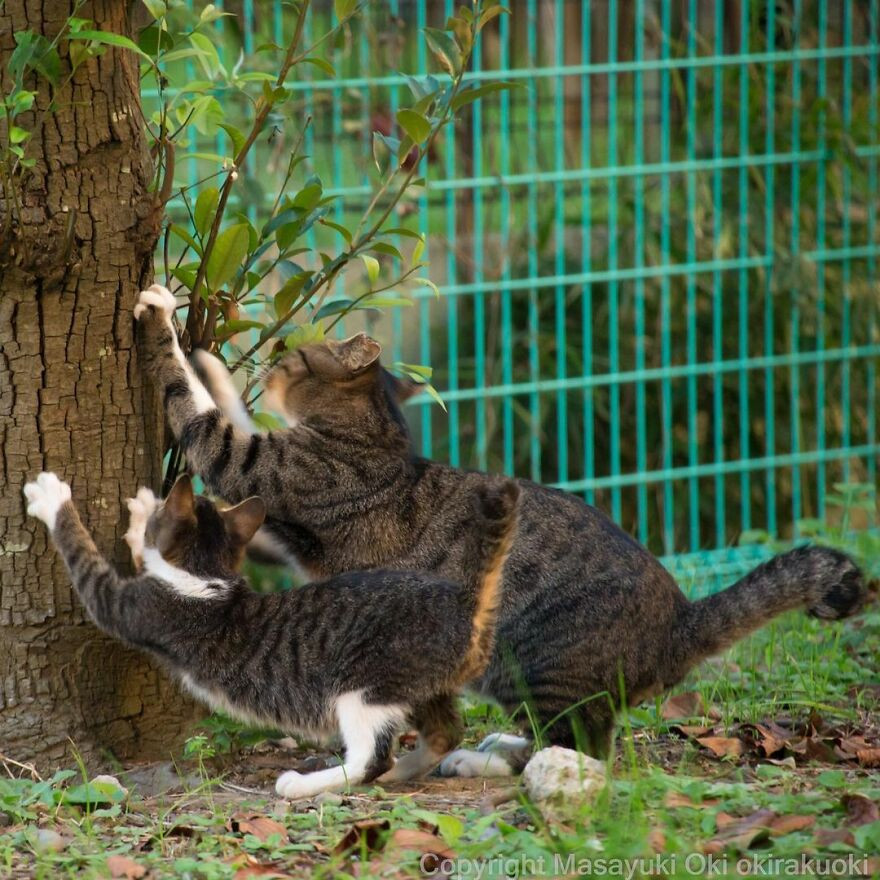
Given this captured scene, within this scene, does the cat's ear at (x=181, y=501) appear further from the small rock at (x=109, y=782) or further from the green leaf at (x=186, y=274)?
the small rock at (x=109, y=782)

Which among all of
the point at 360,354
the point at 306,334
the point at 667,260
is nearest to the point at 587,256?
the point at 667,260

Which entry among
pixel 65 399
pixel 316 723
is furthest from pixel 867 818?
pixel 65 399

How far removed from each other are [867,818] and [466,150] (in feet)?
17.2

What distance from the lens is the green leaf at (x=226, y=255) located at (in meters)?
3.53

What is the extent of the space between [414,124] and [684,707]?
1963 millimetres

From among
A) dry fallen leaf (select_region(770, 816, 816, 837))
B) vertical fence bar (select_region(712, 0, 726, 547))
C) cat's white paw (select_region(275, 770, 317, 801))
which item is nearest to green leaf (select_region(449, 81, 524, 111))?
cat's white paw (select_region(275, 770, 317, 801))

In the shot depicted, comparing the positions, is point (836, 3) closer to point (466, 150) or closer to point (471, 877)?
point (466, 150)

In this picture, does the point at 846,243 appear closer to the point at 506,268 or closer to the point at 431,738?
the point at 506,268

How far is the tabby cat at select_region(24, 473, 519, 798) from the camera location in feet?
11.1

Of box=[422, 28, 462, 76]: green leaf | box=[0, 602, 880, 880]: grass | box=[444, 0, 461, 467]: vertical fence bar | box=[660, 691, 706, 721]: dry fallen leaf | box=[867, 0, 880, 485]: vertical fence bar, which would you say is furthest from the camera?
box=[867, 0, 880, 485]: vertical fence bar

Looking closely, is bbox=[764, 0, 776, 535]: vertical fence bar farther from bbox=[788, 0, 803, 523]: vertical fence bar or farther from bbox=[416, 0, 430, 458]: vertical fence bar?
bbox=[416, 0, 430, 458]: vertical fence bar

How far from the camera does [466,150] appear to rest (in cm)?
753

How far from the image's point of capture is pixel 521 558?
3891 mm

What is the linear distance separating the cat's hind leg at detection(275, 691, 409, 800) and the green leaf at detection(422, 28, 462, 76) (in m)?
1.56
